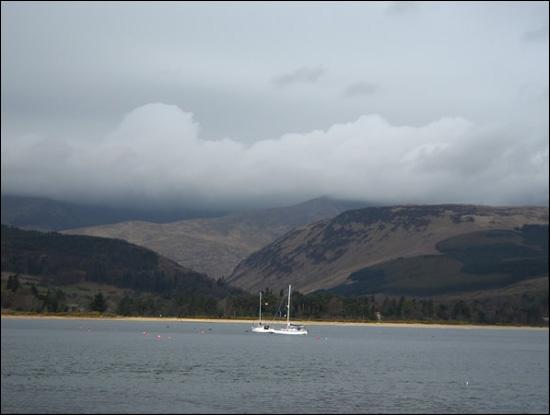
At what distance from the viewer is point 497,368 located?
16950 cm

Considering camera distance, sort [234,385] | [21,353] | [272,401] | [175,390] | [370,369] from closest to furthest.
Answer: [272,401] → [175,390] → [234,385] → [370,369] → [21,353]

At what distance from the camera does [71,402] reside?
94.1m

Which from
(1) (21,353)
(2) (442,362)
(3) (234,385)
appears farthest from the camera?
(2) (442,362)

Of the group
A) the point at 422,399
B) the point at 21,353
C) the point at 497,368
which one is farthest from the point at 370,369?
the point at 21,353

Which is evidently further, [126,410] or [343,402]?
[343,402]

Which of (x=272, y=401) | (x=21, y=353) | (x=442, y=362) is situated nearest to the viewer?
(x=272, y=401)

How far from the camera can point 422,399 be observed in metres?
110

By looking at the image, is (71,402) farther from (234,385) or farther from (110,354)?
(110,354)

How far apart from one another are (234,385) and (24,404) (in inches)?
1367

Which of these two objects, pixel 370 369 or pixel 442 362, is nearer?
pixel 370 369

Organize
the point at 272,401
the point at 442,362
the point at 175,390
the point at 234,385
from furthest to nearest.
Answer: the point at 442,362, the point at 234,385, the point at 175,390, the point at 272,401

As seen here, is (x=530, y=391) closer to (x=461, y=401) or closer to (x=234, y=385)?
(x=461, y=401)

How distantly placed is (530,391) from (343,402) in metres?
37.5

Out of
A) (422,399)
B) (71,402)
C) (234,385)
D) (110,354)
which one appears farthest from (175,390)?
(110,354)
